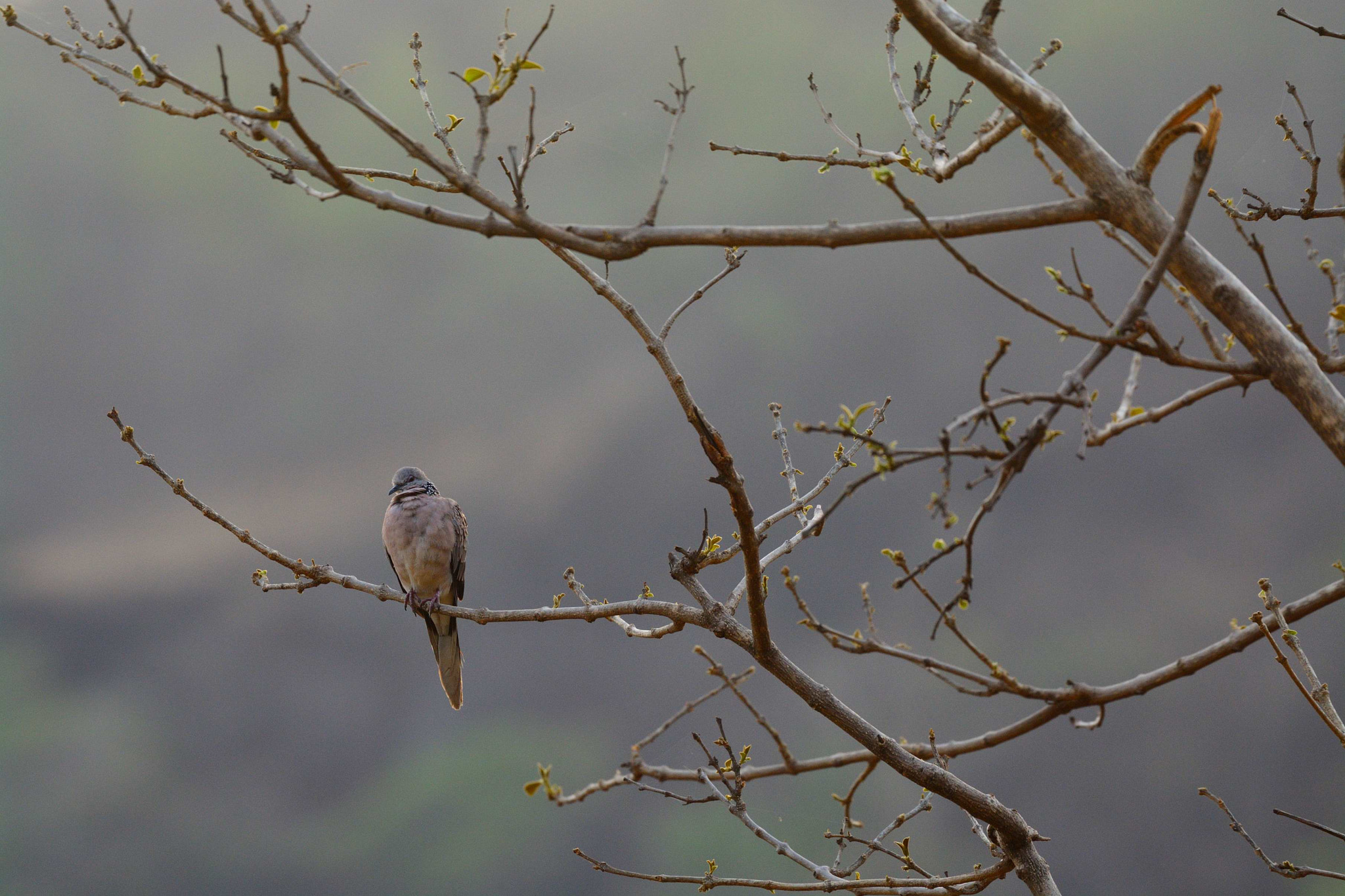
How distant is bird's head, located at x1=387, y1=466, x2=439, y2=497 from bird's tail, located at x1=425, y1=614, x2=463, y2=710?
0.66 meters

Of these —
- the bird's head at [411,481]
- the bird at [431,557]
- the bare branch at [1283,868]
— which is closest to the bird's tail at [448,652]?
the bird at [431,557]

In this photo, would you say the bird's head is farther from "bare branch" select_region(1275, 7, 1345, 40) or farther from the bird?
"bare branch" select_region(1275, 7, 1345, 40)

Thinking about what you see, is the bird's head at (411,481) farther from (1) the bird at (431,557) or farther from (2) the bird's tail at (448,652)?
(2) the bird's tail at (448,652)

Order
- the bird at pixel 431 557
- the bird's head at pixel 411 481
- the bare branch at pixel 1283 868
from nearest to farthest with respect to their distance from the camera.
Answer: the bare branch at pixel 1283 868 → the bird at pixel 431 557 → the bird's head at pixel 411 481

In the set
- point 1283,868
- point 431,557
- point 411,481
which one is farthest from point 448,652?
point 1283,868

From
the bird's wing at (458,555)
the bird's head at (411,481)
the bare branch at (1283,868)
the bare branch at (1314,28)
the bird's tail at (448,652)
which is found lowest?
the bare branch at (1283,868)

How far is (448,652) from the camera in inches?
165

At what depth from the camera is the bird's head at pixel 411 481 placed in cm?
448

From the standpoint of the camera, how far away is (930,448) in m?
1.31

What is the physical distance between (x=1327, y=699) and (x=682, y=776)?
5.16ft

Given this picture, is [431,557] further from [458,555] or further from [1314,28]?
[1314,28]

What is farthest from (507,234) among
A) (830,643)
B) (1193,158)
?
(1193,158)

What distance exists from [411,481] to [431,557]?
0.62m

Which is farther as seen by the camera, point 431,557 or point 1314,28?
point 431,557
